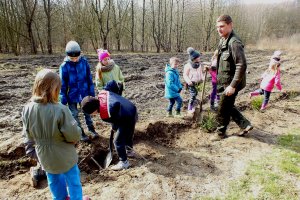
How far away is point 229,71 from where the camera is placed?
184 inches

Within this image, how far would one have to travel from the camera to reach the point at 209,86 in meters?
10.0

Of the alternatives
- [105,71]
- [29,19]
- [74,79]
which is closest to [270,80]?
[105,71]

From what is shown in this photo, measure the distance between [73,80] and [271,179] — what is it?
3409mm

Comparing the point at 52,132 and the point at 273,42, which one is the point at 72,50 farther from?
the point at 273,42

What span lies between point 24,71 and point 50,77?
1148cm

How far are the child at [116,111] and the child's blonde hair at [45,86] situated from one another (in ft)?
2.97

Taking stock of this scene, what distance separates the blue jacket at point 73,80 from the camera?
4445 millimetres

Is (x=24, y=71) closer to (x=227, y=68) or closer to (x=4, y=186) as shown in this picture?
(x=4, y=186)

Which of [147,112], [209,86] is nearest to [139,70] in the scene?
[209,86]

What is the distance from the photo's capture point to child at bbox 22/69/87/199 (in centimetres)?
257

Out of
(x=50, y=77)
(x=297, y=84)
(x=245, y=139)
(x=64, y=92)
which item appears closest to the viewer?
(x=50, y=77)

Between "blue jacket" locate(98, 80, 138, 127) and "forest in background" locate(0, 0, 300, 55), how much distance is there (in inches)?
810

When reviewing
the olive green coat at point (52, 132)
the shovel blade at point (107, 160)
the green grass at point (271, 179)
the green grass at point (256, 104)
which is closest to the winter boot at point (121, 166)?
the shovel blade at point (107, 160)

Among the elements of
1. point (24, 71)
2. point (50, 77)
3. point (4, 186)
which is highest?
point (50, 77)
